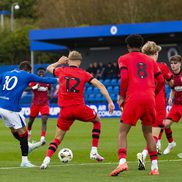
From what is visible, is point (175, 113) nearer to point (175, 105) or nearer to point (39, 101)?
point (175, 105)

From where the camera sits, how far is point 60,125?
1433 centimetres

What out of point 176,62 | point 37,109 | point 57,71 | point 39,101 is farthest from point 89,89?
point 57,71

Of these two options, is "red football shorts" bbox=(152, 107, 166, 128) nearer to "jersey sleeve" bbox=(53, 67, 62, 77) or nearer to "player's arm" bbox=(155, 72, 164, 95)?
"jersey sleeve" bbox=(53, 67, 62, 77)

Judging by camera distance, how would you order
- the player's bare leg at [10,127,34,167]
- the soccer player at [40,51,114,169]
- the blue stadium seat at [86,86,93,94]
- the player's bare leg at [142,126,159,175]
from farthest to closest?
the blue stadium seat at [86,86,93,94] < the player's bare leg at [10,127,34,167] < the soccer player at [40,51,114,169] < the player's bare leg at [142,126,159,175]

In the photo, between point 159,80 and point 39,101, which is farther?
point 39,101

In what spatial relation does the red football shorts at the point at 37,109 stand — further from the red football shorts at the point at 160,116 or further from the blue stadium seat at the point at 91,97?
the blue stadium seat at the point at 91,97

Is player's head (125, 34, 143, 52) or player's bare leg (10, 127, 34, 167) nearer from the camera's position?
player's head (125, 34, 143, 52)

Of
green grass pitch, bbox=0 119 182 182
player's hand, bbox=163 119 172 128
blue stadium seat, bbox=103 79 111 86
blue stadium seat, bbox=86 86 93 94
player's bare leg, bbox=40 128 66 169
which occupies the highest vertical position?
blue stadium seat, bbox=103 79 111 86

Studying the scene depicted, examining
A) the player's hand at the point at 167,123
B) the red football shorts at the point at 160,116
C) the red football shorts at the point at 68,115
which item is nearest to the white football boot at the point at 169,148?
the player's hand at the point at 167,123

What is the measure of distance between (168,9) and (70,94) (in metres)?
49.5

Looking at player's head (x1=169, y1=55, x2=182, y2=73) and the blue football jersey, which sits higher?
player's head (x1=169, y1=55, x2=182, y2=73)

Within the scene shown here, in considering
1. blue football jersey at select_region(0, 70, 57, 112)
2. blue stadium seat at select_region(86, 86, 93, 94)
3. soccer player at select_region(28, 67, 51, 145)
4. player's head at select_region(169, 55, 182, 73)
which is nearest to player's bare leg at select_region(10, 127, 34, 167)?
blue football jersey at select_region(0, 70, 57, 112)

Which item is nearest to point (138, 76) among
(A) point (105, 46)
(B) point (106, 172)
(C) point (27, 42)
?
(B) point (106, 172)

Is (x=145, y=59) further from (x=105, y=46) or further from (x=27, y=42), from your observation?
(x=27, y=42)
